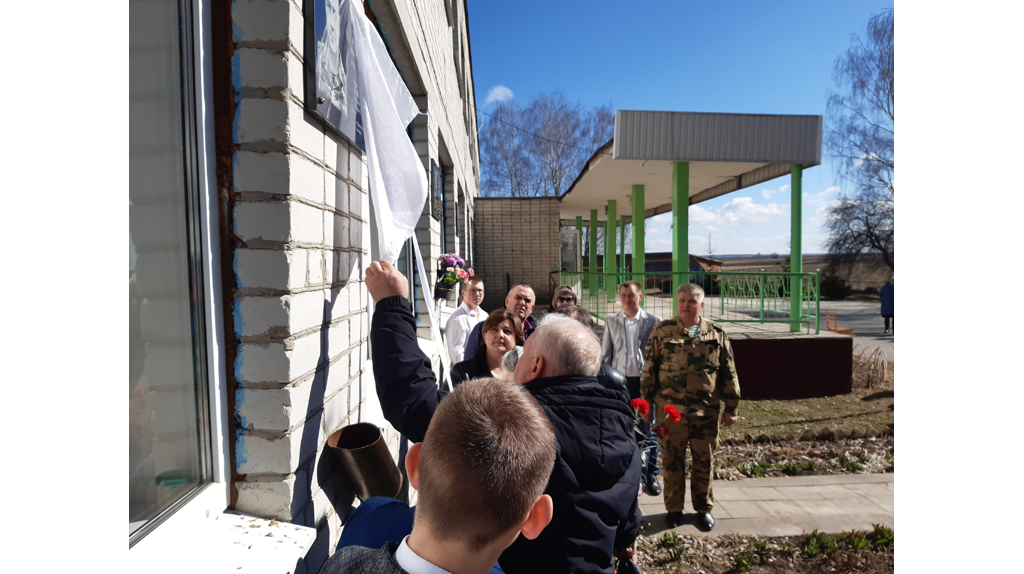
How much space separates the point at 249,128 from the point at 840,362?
935cm

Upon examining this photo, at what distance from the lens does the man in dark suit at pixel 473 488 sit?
941 mm

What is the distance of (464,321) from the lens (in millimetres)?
4508

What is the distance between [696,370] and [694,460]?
741 millimetres

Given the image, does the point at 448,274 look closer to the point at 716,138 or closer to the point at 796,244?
the point at 716,138

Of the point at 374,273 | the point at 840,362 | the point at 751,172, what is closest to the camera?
the point at 374,273

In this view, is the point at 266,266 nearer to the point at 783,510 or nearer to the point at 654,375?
the point at 654,375

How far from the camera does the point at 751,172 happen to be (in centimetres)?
1084

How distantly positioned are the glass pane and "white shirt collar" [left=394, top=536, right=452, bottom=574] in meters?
0.70

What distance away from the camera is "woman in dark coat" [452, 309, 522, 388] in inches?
122

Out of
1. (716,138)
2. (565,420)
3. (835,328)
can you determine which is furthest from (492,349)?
(835,328)

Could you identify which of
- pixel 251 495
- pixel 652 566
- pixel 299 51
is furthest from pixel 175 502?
pixel 652 566

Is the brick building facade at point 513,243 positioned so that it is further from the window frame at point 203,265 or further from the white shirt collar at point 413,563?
the white shirt collar at point 413,563

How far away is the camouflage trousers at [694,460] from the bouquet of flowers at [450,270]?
93.2 inches

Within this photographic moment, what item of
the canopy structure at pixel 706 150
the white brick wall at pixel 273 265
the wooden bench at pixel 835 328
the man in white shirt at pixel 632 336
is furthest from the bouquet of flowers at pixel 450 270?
the wooden bench at pixel 835 328
